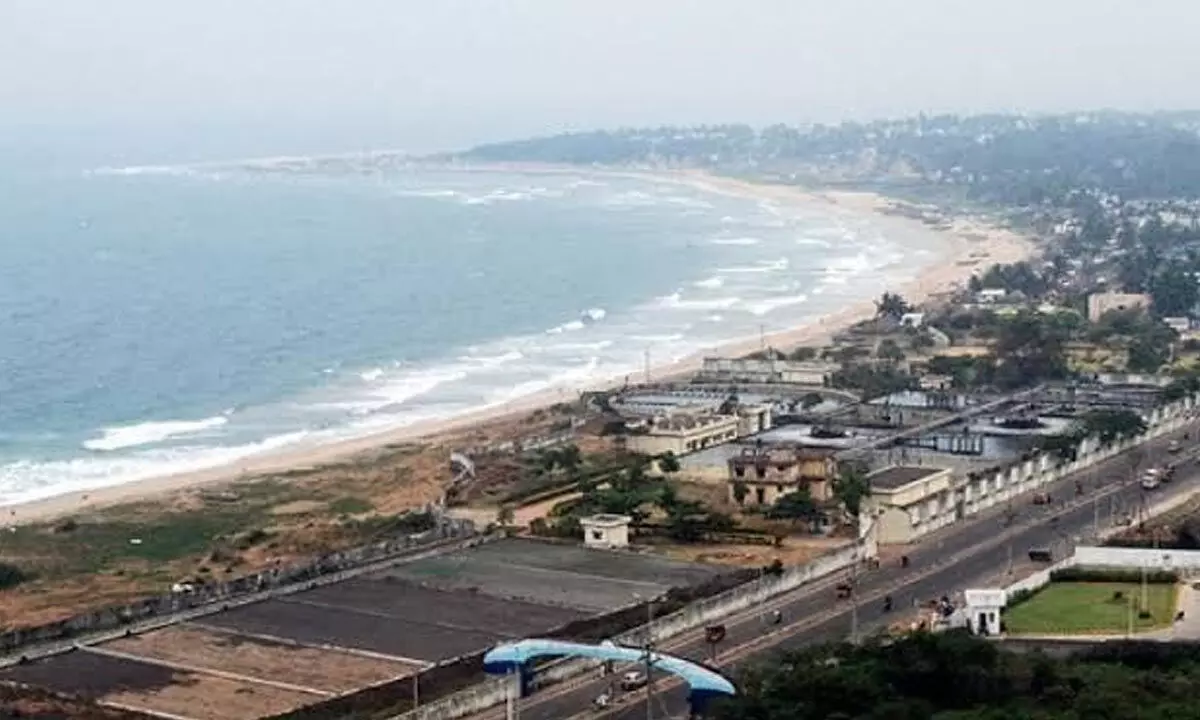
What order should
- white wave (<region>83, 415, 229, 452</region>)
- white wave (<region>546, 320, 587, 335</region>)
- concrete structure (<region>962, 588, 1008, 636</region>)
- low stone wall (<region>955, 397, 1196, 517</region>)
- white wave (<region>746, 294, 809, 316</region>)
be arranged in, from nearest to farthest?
concrete structure (<region>962, 588, 1008, 636</region>), low stone wall (<region>955, 397, 1196, 517</region>), white wave (<region>83, 415, 229, 452</region>), white wave (<region>546, 320, 587, 335</region>), white wave (<region>746, 294, 809, 316</region>)

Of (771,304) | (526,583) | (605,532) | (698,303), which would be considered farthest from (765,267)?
(526,583)

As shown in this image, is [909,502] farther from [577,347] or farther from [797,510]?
[577,347]

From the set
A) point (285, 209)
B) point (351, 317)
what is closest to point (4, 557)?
point (351, 317)

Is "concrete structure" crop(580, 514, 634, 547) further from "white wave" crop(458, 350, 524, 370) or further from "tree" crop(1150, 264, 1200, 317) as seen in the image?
"tree" crop(1150, 264, 1200, 317)

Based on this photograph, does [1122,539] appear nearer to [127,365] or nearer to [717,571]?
[717,571]

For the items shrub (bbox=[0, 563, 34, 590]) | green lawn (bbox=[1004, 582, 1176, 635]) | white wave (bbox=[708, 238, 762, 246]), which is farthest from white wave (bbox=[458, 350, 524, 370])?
A: white wave (bbox=[708, 238, 762, 246])
